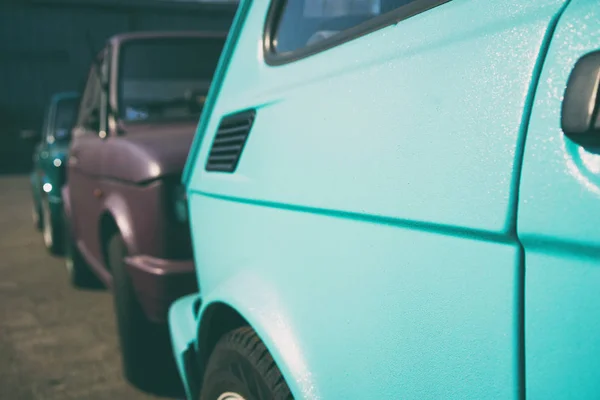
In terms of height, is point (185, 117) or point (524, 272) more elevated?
point (185, 117)

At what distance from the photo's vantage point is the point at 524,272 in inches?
30.0

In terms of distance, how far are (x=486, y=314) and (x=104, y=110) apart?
3112 mm

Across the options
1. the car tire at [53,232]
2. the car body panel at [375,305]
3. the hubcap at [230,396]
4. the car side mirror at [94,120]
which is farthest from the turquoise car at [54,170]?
the car body panel at [375,305]

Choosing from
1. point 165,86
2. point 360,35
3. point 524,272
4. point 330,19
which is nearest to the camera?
point 524,272

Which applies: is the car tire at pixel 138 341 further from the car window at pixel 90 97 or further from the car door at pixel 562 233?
the car door at pixel 562 233

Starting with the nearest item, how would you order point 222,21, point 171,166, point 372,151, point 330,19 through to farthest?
1. point 372,151
2. point 330,19
3. point 171,166
4. point 222,21

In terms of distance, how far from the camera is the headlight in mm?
2584

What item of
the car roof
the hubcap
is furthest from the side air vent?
the car roof

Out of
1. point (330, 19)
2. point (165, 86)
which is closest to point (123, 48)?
point (165, 86)

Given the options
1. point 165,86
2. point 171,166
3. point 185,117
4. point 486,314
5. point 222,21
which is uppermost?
point 222,21

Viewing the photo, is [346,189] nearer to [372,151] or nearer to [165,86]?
[372,151]

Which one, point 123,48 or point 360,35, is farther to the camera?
point 123,48

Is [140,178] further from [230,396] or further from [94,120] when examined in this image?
[230,396]

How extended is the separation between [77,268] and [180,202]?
96.5 inches
